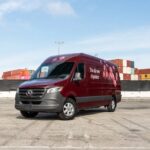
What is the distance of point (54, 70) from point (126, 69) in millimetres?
49960

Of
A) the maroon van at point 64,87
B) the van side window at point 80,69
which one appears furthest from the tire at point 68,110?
the van side window at point 80,69

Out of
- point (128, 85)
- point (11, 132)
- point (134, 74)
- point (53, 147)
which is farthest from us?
point (134, 74)

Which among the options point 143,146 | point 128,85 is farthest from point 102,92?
point 128,85

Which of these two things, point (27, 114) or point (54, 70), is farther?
point (27, 114)

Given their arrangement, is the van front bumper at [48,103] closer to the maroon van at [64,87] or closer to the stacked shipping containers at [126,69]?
the maroon van at [64,87]

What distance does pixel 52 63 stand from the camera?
1523 cm

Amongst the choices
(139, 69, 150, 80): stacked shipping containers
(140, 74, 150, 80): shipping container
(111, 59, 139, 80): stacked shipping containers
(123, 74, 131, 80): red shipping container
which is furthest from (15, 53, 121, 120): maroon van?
(111, 59, 139, 80): stacked shipping containers

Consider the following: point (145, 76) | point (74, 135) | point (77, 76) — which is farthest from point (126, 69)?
point (74, 135)

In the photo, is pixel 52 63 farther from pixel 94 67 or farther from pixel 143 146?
pixel 143 146

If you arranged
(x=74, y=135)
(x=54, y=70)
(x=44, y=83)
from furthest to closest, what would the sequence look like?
(x=54, y=70)
(x=44, y=83)
(x=74, y=135)

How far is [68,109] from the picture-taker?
1413cm

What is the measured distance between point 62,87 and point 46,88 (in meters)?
0.54

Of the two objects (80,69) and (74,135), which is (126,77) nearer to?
(80,69)

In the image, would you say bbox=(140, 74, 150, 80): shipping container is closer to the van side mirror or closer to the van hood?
the van side mirror
